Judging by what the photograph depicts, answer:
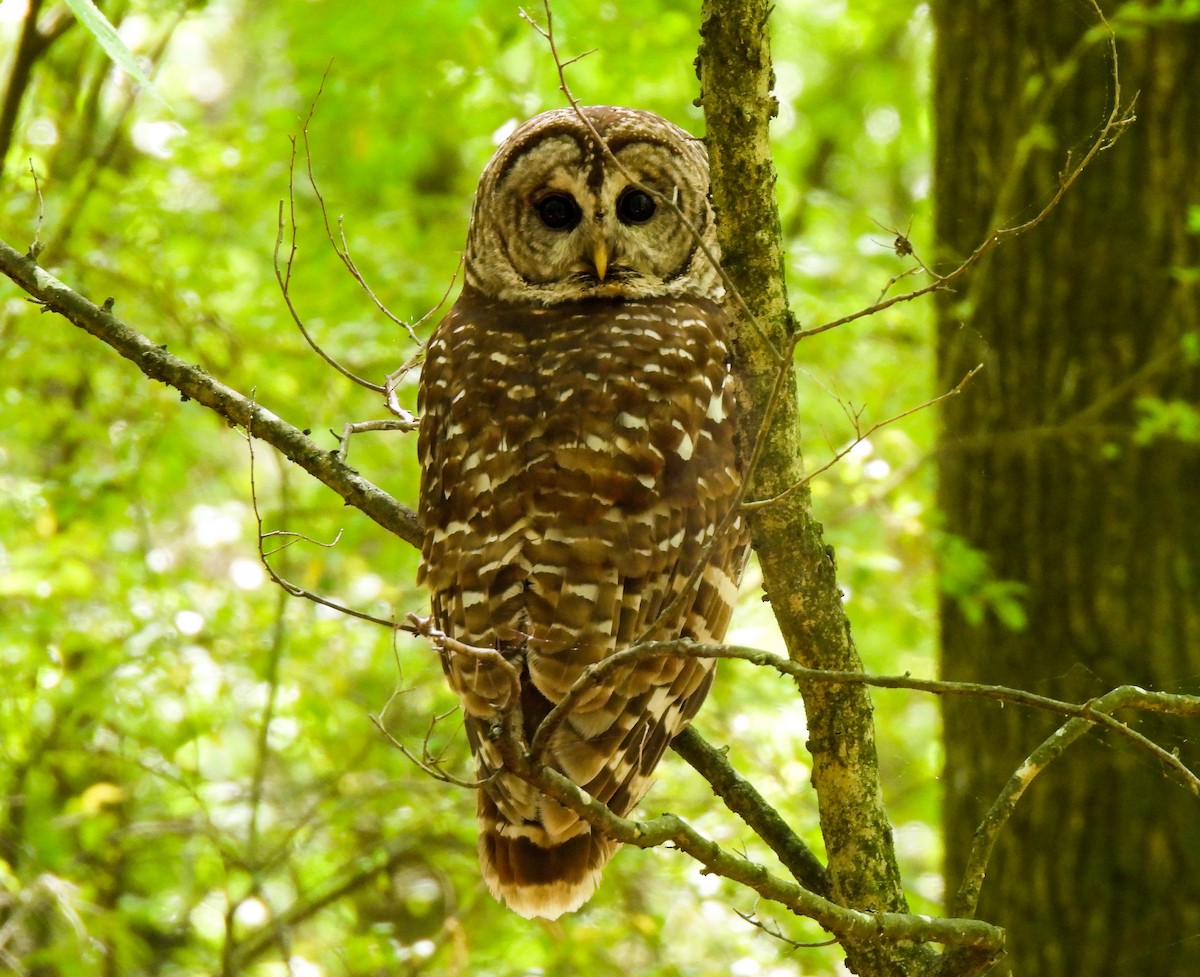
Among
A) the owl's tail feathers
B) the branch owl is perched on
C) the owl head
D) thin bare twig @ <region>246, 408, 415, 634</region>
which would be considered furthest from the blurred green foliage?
thin bare twig @ <region>246, 408, 415, 634</region>

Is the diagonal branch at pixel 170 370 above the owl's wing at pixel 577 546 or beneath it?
above

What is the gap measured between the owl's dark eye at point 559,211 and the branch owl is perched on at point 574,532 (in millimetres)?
415

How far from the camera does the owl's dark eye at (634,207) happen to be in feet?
11.5

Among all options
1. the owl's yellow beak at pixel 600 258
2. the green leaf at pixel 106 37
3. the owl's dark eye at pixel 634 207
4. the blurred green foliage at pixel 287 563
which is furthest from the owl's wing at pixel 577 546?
the blurred green foliage at pixel 287 563

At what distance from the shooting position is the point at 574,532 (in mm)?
2742

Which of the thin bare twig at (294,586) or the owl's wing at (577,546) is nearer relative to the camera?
the thin bare twig at (294,586)

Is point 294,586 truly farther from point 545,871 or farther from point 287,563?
point 287,563

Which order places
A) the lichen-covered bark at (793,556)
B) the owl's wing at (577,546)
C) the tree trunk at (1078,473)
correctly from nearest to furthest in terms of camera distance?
the lichen-covered bark at (793,556), the owl's wing at (577,546), the tree trunk at (1078,473)

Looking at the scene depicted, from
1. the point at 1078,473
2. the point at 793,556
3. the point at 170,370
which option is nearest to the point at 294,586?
the point at 170,370

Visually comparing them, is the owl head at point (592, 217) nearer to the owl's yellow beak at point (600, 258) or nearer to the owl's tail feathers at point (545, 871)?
the owl's yellow beak at point (600, 258)

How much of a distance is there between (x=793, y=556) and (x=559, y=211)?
1.53 m

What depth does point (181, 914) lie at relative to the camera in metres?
5.25

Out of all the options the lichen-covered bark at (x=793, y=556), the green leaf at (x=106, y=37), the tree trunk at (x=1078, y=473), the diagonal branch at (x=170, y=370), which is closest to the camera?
the green leaf at (x=106, y=37)

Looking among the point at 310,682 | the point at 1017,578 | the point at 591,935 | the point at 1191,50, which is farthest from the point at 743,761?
the point at 1191,50
